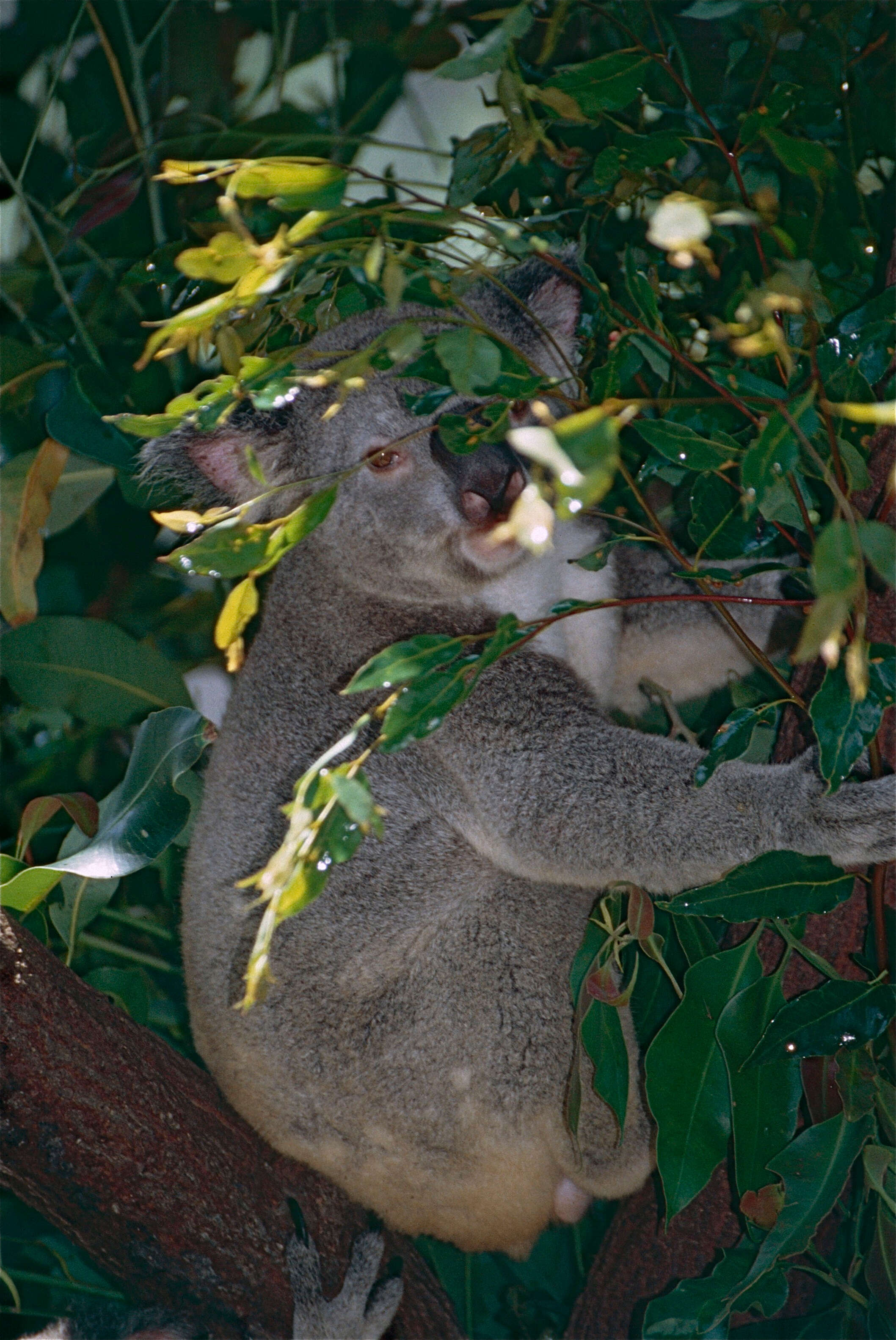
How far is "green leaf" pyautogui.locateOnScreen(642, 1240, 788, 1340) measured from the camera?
160 centimetres

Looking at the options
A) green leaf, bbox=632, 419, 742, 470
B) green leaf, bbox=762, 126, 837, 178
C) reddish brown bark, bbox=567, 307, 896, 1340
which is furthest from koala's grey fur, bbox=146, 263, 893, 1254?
green leaf, bbox=762, 126, 837, 178

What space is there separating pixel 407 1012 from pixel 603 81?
147cm

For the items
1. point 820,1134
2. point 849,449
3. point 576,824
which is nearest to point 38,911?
point 576,824

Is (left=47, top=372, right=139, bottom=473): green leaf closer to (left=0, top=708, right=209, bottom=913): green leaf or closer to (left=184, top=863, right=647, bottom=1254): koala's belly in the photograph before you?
(left=0, top=708, right=209, bottom=913): green leaf

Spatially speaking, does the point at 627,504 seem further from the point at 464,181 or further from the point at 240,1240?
the point at 240,1240

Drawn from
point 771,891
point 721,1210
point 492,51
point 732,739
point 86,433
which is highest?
point 492,51

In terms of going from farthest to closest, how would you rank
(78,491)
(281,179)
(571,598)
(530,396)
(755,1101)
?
(78,491)
(571,598)
(755,1101)
(530,396)
(281,179)

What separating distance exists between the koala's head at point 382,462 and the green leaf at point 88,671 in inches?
18.7

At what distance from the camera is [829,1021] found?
1.47 metres

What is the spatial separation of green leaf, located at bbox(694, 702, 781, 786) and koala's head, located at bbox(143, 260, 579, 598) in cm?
64

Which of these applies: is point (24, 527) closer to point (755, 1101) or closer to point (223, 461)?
point (223, 461)

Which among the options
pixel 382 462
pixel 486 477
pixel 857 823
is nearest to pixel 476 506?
pixel 486 477

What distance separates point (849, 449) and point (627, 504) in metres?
1.00

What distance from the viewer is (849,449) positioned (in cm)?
131
